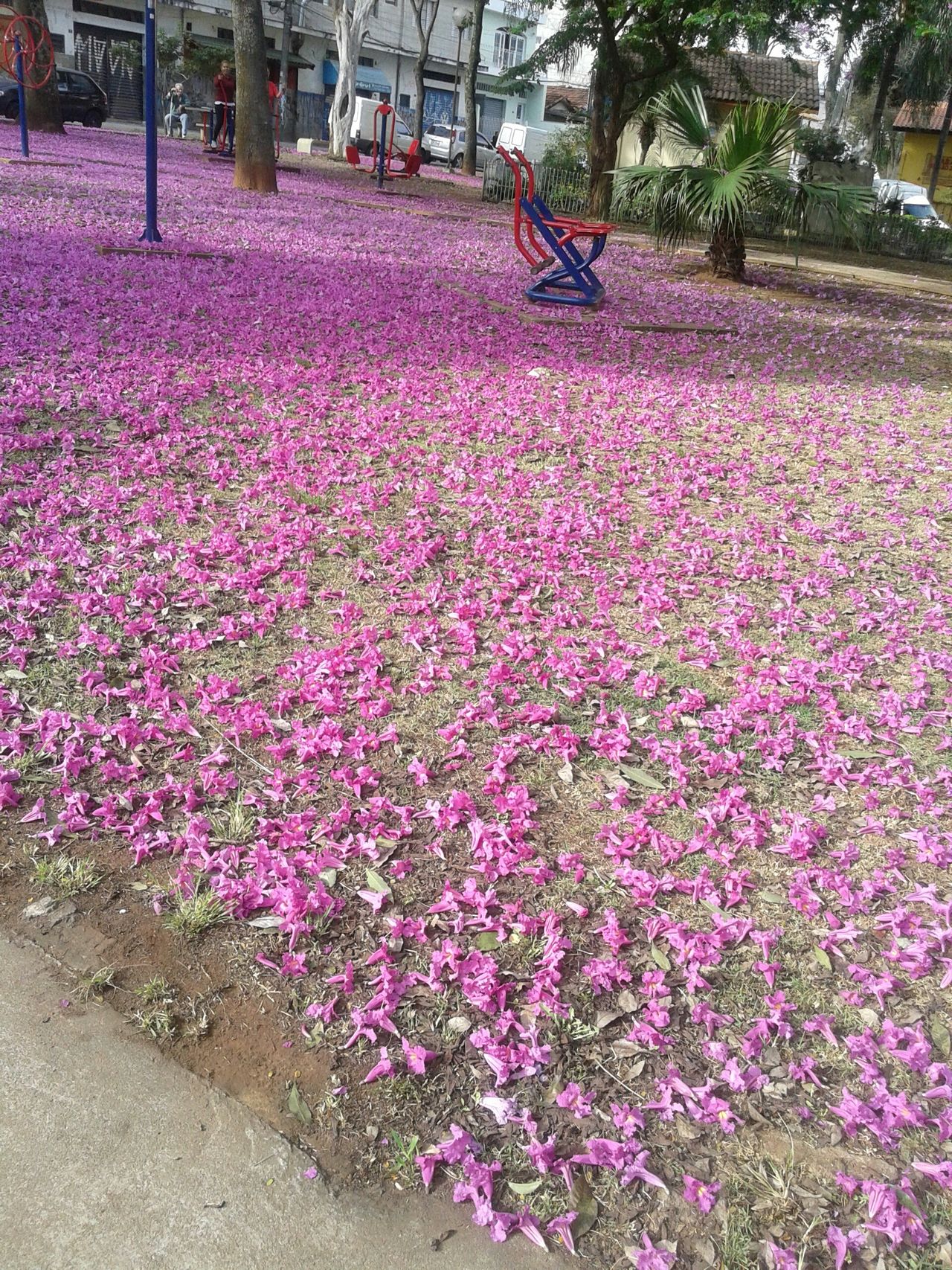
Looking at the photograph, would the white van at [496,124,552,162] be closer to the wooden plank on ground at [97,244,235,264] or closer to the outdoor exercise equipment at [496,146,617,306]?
the outdoor exercise equipment at [496,146,617,306]

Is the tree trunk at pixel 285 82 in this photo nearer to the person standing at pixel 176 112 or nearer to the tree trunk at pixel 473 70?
the person standing at pixel 176 112

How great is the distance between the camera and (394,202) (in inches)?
813

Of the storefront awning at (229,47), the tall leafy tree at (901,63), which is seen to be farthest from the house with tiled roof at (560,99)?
the tall leafy tree at (901,63)

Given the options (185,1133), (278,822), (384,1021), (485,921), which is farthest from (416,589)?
(185,1133)

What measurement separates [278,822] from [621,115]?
20.5 m

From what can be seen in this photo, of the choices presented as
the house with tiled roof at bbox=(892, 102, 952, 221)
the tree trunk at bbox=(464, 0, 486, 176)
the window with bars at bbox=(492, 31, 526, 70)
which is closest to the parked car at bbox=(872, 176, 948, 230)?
the house with tiled roof at bbox=(892, 102, 952, 221)

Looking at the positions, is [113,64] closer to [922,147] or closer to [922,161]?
[922,147]

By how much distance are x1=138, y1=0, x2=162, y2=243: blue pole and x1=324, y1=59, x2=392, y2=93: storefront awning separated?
153 feet

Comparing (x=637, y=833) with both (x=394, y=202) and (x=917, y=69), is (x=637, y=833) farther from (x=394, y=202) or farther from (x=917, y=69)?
(x=917, y=69)

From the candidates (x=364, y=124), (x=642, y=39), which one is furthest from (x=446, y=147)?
(x=642, y=39)

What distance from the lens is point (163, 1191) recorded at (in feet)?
5.68

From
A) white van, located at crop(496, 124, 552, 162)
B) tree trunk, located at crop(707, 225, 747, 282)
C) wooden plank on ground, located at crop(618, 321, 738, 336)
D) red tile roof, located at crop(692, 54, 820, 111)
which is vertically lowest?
wooden plank on ground, located at crop(618, 321, 738, 336)

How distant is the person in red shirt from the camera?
80.1 feet

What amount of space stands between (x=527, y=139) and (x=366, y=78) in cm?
2258
